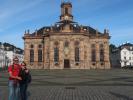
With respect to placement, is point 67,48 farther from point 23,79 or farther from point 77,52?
point 23,79

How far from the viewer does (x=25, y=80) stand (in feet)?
44.1

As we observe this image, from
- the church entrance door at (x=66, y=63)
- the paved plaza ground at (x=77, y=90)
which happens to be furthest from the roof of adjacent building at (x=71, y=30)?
the paved plaza ground at (x=77, y=90)

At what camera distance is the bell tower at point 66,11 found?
4163 inches

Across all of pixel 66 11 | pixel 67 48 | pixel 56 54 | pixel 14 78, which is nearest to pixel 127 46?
pixel 66 11

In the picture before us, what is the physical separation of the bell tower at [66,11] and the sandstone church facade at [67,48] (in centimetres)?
542

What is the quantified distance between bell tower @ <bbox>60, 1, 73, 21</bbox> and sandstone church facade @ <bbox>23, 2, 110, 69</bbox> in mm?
5423

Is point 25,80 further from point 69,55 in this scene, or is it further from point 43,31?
point 43,31

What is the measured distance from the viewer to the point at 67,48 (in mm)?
91188

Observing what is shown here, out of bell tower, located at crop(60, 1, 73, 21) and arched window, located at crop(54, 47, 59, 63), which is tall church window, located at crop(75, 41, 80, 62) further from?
bell tower, located at crop(60, 1, 73, 21)

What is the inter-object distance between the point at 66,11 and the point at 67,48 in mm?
19423

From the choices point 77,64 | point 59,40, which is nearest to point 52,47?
point 59,40

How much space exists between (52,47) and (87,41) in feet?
34.8

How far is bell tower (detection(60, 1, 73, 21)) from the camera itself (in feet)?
347

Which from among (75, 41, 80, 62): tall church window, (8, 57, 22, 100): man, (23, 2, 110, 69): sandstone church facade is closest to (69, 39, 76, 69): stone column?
(23, 2, 110, 69): sandstone church facade
